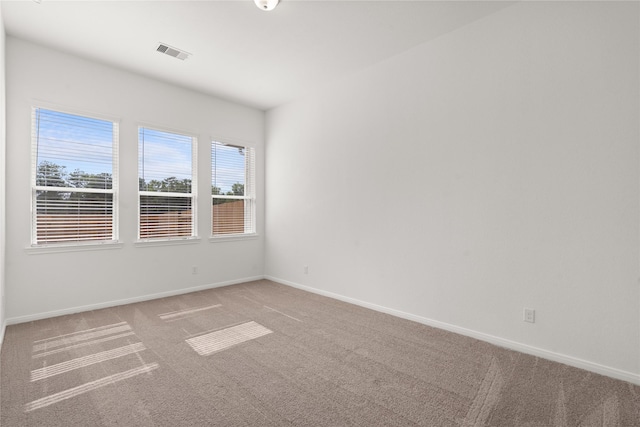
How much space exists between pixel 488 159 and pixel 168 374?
3.26 meters

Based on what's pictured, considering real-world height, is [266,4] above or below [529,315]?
above

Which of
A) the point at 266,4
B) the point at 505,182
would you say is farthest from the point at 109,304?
the point at 505,182

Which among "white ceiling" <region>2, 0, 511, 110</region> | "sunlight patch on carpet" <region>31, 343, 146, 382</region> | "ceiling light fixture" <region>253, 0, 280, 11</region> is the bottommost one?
"sunlight patch on carpet" <region>31, 343, 146, 382</region>

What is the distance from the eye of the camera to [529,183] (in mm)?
2727

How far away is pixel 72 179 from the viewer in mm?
3703

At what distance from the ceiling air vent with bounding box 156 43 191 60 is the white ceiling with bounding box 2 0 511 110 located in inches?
2.4

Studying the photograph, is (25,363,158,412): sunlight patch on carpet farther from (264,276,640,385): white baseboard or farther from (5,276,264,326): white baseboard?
(264,276,640,385): white baseboard

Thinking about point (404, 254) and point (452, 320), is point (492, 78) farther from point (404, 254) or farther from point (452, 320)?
point (452, 320)

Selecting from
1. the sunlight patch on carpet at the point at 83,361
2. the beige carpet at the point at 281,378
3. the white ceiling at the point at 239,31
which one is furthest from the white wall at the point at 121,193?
the sunlight patch on carpet at the point at 83,361

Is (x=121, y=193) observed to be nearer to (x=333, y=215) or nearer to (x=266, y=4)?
(x=333, y=215)

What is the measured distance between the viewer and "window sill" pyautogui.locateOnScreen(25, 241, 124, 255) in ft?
11.3

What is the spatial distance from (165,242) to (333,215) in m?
2.38

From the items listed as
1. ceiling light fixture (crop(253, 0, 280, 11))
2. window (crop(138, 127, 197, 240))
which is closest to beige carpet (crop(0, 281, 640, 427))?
window (crop(138, 127, 197, 240))

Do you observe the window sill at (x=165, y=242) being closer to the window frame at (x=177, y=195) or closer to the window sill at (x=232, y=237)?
the window frame at (x=177, y=195)
